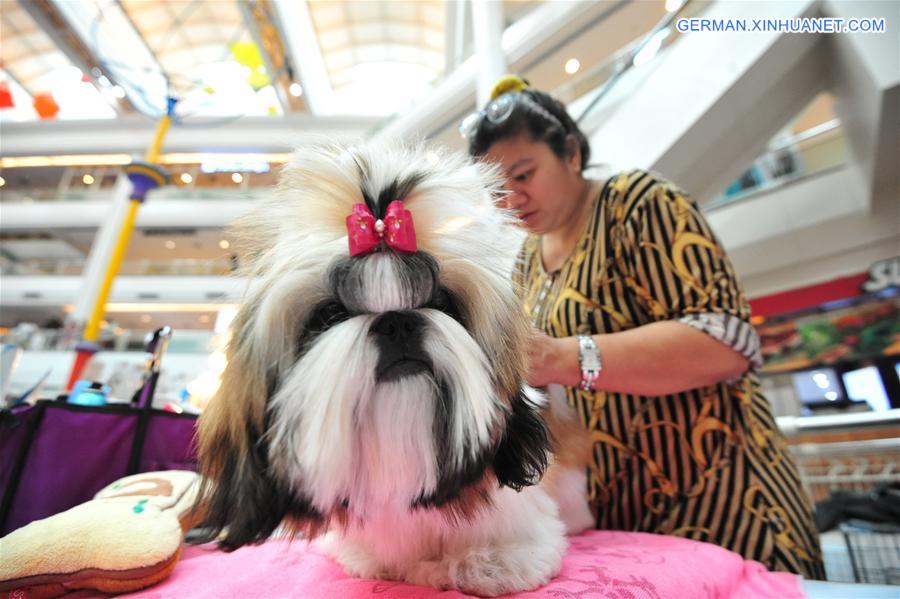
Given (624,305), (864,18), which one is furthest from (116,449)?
(864,18)

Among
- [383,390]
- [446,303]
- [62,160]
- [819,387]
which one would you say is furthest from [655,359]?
[62,160]

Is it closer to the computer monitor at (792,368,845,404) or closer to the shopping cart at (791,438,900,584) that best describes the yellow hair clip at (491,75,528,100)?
the shopping cart at (791,438,900,584)

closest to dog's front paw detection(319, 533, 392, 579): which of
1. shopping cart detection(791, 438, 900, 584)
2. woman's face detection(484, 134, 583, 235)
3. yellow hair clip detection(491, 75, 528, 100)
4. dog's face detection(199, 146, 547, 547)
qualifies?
dog's face detection(199, 146, 547, 547)

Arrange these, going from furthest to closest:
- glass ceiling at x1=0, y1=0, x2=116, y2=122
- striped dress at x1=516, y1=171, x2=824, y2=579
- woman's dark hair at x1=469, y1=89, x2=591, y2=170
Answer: glass ceiling at x1=0, y1=0, x2=116, y2=122, woman's dark hair at x1=469, y1=89, x2=591, y2=170, striped dress at x1=516, y1=171, x2=824, y2=579

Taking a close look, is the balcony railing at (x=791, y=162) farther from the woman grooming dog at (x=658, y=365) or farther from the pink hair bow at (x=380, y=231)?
the pink hair bow at (x=380, y=231)

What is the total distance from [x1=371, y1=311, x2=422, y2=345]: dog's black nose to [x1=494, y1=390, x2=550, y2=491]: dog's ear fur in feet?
0.71

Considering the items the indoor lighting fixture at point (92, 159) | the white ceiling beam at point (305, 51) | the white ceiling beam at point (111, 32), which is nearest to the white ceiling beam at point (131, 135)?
the indoor lighting fixture at point (92, 159)

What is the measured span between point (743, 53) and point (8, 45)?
39.8 ft

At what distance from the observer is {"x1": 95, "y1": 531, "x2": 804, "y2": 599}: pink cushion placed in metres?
0.68

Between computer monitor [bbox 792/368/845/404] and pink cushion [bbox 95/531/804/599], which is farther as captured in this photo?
computer monitor [bbox 792/368/845/404]

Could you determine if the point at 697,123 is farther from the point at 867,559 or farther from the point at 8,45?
the point at 8,45

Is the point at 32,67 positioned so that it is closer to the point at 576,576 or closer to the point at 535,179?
the point at 535,179

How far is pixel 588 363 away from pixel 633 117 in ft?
11.3

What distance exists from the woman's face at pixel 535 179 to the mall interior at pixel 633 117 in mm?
308
